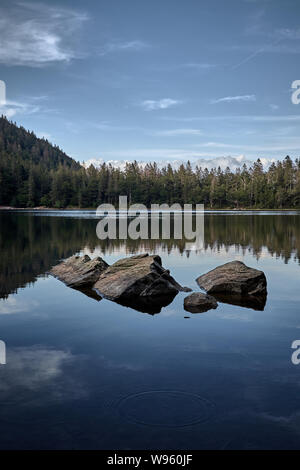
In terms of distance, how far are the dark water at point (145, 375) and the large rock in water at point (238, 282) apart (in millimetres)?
1182

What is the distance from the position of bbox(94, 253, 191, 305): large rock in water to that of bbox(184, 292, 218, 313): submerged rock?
1.94 meters

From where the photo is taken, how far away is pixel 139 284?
1877 centimetres

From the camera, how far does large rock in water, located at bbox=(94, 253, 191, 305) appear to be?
18625 millimetres

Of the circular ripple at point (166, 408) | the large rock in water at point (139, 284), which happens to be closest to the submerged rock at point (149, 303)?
the large rock in water at point (139, 284)

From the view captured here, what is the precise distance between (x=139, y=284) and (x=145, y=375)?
8.73 metres

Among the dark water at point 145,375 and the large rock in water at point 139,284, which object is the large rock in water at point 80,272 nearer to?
the large rock in water at point 139,284

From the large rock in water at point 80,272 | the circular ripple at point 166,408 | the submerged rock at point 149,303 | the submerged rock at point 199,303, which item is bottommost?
the circular ripple at point 166,408

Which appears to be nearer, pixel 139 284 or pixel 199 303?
pixel 199 303

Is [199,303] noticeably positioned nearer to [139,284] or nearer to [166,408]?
[139,284]

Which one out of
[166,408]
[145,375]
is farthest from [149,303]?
[166,408]

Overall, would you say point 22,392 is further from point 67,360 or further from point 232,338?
point 232,338

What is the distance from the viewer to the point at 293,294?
1927 centimetres

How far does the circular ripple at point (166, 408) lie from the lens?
315 inches
